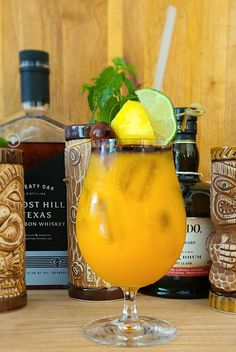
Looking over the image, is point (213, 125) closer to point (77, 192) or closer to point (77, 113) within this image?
point (77, 113)

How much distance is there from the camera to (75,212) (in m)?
0.93

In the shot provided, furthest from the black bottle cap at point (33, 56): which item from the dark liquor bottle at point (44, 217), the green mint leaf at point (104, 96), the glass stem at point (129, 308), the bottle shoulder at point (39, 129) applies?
the glass stem at point (129, 308)

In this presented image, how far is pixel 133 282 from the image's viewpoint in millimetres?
714

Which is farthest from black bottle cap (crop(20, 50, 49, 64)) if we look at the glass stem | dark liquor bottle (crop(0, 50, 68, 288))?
the glass stem

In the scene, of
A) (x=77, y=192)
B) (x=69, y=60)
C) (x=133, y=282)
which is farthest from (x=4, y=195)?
(x=69, y=60)

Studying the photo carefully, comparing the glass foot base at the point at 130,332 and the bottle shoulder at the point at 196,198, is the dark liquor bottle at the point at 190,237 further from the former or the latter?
the glass foot base at the point at 130,332

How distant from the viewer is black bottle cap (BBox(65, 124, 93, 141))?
0.91 m

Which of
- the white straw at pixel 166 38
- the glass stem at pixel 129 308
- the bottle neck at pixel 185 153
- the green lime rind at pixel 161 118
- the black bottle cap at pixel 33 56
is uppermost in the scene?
the white straw at pixel 166 38

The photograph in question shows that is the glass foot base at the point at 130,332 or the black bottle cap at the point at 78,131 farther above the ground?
the black bottle cap at the point at 78,131

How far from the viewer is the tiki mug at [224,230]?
0.83 metres

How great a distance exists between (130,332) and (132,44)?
2.39 ft

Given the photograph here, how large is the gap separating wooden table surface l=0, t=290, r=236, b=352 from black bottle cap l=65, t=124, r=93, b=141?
0.29m

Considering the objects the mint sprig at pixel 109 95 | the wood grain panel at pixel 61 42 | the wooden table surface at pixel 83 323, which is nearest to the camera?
the wooden table surface at pixel 83 323

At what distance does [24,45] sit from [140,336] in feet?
2.54
